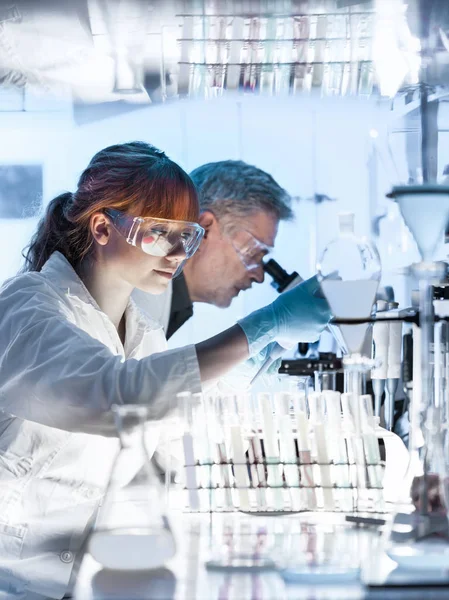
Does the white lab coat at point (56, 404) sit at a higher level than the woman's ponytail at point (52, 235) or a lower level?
lower

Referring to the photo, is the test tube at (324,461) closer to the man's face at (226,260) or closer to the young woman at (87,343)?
the young woman at (87,343)

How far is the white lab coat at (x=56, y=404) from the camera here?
185 cm

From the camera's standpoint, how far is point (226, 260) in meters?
4.11

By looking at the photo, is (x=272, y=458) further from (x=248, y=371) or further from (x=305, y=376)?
(x=305, y=376)

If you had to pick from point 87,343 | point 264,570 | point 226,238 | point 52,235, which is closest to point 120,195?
point 52,235

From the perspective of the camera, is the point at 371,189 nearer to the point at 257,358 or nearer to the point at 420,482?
the point at 257,358

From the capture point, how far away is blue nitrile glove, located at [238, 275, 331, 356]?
2.13 m

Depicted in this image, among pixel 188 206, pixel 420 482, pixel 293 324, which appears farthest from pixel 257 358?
pixel 420 482

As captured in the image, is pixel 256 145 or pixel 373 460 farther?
pixel 256 145

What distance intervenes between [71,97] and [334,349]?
1.80 m

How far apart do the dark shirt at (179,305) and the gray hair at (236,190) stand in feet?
1.22

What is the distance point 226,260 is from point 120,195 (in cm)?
187

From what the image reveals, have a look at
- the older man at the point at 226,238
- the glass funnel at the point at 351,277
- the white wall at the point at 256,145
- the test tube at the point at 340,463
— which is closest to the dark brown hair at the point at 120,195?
the glass funnel at the point at 351,277

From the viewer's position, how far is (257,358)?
2.47 m
